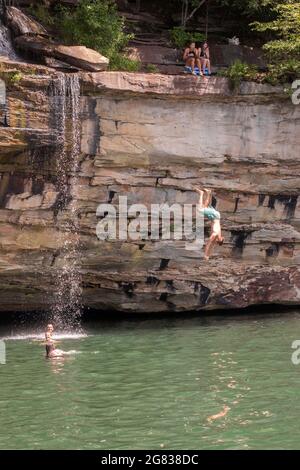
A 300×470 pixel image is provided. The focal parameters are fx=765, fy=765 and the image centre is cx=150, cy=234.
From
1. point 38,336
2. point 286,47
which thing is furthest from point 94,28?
point 38,336

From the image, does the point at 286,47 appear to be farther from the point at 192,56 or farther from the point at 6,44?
the point at 6,44

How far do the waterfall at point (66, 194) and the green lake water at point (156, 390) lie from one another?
1810mm

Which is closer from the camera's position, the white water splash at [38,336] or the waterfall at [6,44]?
the white water splash at [38,336]

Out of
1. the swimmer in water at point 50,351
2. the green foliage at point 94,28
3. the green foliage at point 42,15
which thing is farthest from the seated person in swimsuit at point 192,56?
the swimmer in water at point 50,351

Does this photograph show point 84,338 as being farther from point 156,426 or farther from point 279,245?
point 156,426

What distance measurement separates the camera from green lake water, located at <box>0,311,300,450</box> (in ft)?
36.9

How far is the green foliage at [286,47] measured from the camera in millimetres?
20891

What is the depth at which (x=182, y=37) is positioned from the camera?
23.5 metres

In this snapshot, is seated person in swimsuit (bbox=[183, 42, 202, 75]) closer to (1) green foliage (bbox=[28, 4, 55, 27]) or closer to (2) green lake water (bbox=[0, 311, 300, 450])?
(1) green foliage (bbox=[28, 4, 55, 27])

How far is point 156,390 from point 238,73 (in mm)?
9950

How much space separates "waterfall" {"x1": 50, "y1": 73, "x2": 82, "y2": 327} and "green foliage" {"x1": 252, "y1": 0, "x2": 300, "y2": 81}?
5.58m

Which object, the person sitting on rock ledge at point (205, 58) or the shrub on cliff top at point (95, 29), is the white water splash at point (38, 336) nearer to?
the shrub on cliff top at point (95, 29)

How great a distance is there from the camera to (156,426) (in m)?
11.7

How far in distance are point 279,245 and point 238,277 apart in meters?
1.52
